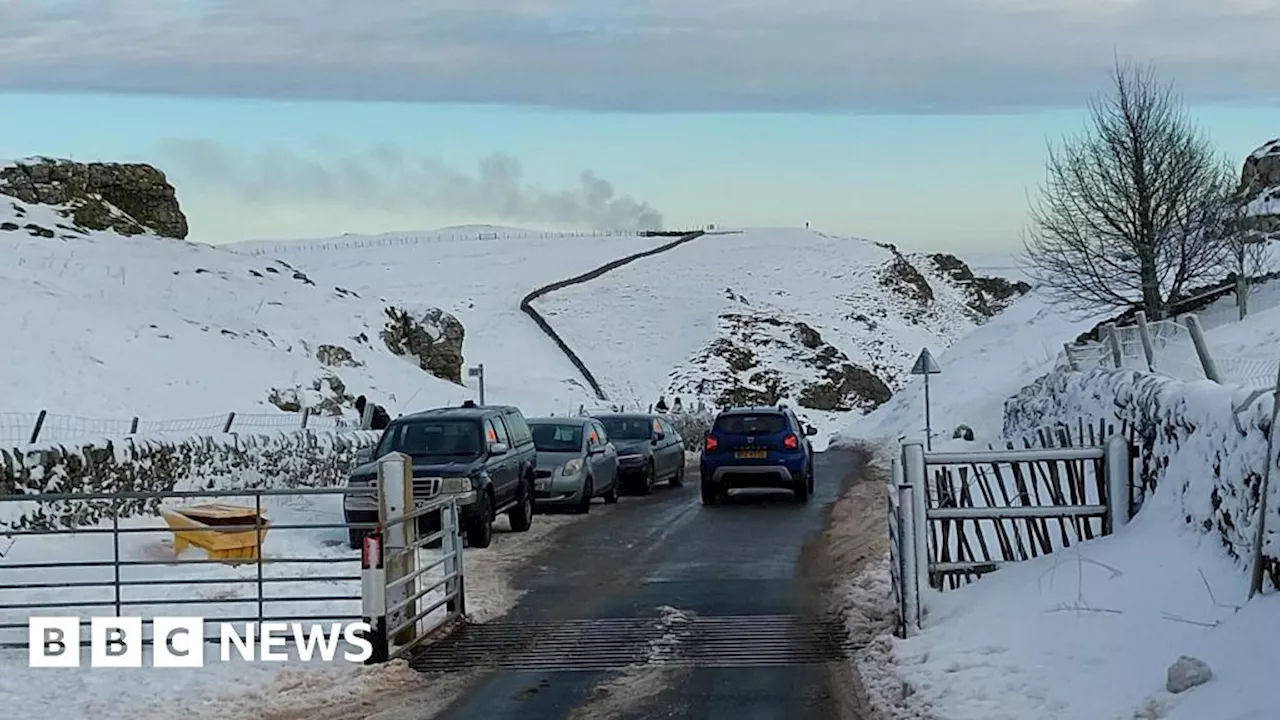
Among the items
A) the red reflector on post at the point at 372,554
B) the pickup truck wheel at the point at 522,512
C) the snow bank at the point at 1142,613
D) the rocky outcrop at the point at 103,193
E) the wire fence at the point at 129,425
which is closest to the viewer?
the snow bank at the point at 1142,613

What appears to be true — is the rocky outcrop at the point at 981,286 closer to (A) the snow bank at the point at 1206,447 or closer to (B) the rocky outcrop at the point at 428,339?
(B) the rocky outcrop at the point at 428,339

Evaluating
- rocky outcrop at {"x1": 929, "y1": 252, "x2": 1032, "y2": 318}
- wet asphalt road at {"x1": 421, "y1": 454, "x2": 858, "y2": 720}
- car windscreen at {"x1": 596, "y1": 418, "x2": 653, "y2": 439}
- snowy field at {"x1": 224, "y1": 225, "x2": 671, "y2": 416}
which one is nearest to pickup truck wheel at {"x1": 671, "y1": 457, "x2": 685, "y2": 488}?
car windscreen at {"x1": 596, "y1": 418, "x2": 653, "y2": 439}

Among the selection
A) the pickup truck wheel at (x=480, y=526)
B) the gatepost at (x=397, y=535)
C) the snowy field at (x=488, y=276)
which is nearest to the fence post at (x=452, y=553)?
the gatepost at (x=397, y=535)

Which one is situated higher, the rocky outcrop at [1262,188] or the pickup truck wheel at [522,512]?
the rocky outcrop at [1262,188]

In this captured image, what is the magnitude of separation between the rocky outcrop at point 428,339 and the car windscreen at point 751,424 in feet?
78.5

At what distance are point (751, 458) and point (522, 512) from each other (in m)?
5.61

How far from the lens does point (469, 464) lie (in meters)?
18.9

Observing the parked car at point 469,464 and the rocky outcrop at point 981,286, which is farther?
the rocky outcrop at point 981,286

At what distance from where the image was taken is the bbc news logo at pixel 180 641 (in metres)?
11.0

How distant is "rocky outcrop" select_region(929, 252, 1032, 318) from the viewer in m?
124

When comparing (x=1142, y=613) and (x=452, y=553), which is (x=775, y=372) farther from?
(x=1142, y=613)

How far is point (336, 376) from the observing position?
39.2 m

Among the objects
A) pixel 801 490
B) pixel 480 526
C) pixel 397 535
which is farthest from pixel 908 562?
pixel 801 490

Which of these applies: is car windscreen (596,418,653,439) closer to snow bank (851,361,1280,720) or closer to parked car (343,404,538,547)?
parked car (343,404,538,547)
